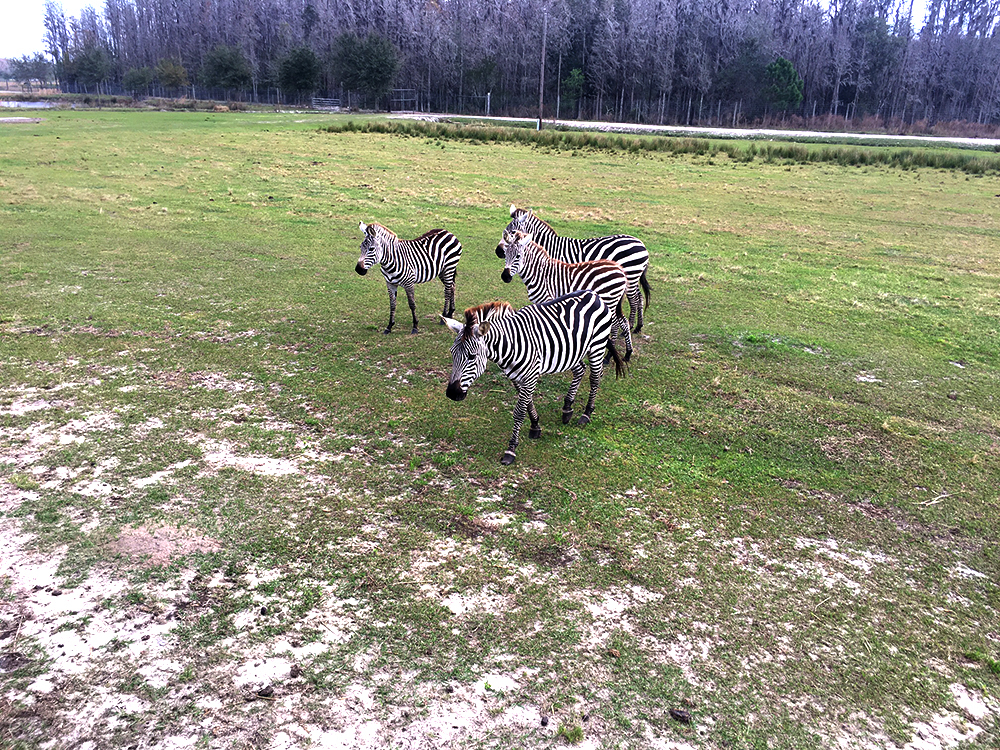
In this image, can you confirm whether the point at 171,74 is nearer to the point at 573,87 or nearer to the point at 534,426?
the point at 573,87

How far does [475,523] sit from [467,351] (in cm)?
170

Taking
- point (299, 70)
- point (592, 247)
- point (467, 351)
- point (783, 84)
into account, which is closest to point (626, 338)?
point (592, 247)

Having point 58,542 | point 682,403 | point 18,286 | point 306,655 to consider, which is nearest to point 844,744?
point 306,655

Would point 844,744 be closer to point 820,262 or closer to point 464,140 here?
point 820,262

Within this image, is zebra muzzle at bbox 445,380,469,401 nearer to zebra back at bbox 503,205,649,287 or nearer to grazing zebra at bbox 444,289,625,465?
grazing zebra at bbox 444,289,625,465

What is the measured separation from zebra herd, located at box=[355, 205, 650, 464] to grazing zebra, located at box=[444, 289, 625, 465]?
11 millimetres

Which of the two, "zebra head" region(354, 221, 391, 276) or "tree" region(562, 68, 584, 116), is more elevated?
"tree" region(562, 68, 584, 116)

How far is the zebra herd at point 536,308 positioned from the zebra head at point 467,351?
0.03ft

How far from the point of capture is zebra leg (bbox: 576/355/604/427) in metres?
7.77

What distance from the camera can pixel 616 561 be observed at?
5.65 meters

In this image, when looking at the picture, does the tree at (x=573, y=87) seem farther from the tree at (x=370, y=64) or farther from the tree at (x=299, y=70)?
the tree at (x=299, y=70)

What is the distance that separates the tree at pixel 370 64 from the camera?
73500 millimetres

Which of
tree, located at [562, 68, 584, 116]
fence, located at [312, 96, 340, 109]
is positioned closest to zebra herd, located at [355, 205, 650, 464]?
tree, located at [562, 68, 584, 116]

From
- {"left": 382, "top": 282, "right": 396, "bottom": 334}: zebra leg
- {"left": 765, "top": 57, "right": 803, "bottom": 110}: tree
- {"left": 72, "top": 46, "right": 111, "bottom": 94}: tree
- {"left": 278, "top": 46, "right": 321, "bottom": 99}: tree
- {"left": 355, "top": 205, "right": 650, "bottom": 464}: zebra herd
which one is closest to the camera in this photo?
{"left": 355, "top": 205, "right": 650, "bottom": 464}: zebra herd
